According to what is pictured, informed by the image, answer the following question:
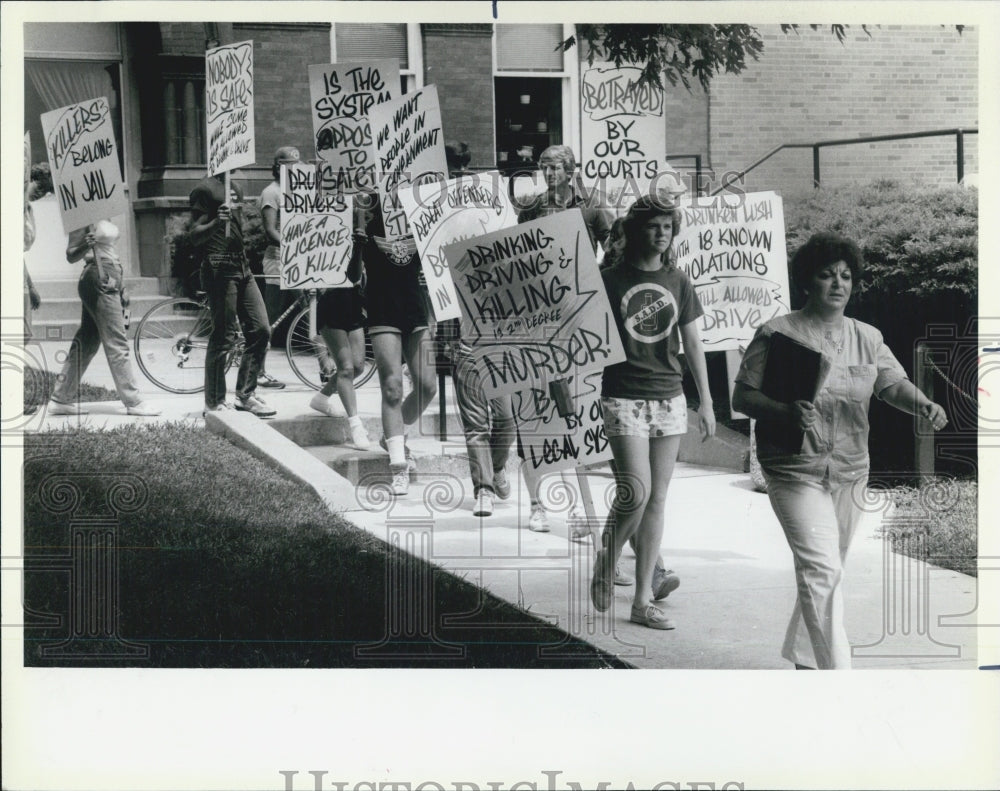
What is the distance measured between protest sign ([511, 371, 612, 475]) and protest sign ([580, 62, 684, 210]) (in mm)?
1155

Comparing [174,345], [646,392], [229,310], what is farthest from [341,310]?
[646,392]

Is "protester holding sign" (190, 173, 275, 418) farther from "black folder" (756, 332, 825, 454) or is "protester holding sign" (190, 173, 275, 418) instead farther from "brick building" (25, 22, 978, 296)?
"black folder" (756, 332, 825, 454)

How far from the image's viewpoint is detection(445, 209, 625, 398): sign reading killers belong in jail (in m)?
6.64

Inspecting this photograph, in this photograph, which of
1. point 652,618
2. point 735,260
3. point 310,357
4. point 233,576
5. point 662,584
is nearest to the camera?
point 652,618

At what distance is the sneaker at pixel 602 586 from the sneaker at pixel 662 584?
0.23 meters

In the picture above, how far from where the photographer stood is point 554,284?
670 cm

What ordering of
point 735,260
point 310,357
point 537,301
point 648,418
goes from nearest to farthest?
1. point 648,418
2. point 537,301
3. point 735,260
4. point 310,357

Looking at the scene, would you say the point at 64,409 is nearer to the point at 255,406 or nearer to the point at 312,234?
the point at 255,406

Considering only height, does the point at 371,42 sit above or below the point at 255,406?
above

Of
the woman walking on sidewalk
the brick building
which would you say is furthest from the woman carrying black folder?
the woman walking on sidewalk

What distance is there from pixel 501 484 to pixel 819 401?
1903 mm

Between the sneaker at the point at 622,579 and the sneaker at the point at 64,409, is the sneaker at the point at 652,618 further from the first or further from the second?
the sneaker at the point at 64,409

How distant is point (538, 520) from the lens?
6.99 m

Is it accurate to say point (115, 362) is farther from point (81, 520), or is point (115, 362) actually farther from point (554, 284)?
point (554, 284)
